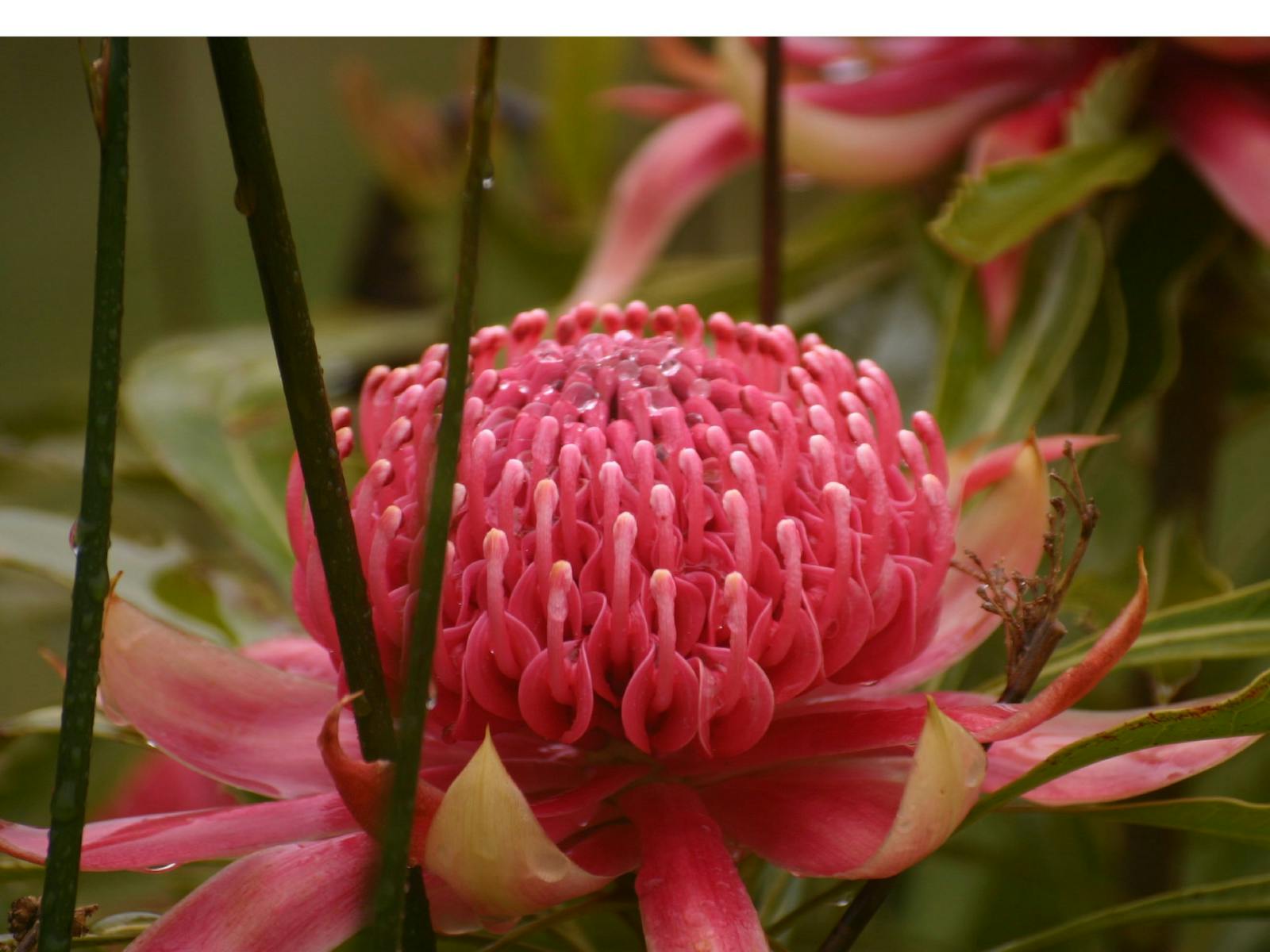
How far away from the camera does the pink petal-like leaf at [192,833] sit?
15.5 inches

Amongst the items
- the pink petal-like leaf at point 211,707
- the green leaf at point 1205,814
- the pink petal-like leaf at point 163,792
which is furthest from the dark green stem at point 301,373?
the pink petal-like leaf at point 163,792

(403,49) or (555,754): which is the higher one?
(403,49)

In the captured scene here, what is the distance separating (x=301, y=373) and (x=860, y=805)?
22cm

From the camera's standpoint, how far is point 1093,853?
2.67 feet

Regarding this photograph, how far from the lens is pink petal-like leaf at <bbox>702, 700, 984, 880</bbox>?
339 mm

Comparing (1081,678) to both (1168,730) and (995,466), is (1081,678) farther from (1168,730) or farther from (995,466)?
(995,466)

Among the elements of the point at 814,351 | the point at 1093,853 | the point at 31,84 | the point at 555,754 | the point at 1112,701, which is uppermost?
the point at 31,84

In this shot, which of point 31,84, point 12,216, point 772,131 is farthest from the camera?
point 12,216

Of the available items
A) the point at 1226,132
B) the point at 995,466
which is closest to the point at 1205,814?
the point at 995,466

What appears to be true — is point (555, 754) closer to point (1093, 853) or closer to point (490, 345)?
point (490, 345)

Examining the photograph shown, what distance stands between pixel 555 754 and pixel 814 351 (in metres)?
0.17

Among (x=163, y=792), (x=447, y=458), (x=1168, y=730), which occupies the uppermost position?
(x=447, y=458)

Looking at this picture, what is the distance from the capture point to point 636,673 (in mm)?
389

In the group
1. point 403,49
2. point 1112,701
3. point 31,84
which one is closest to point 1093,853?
point 1112,701
